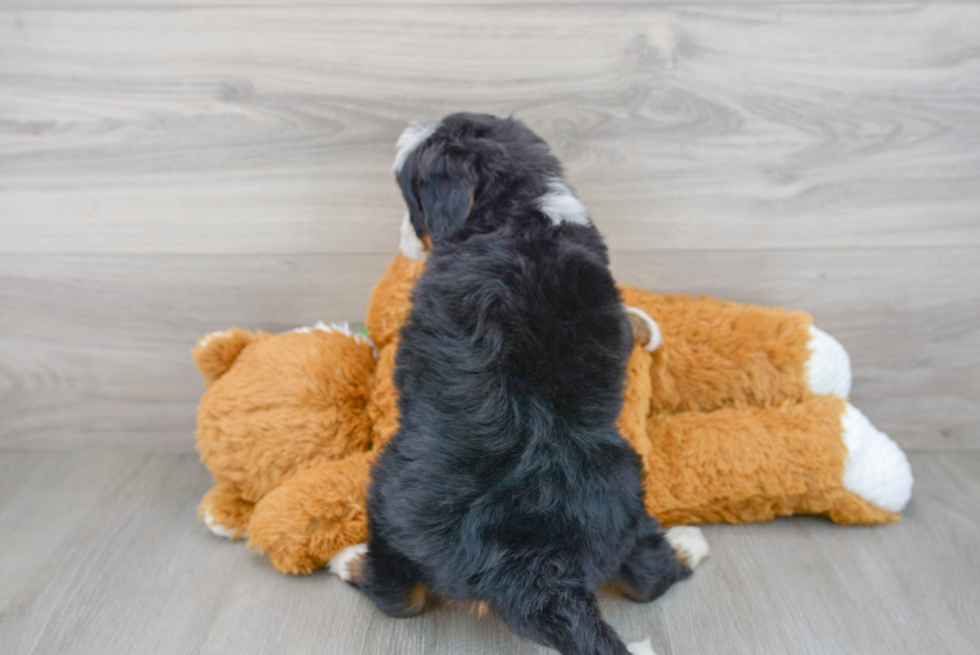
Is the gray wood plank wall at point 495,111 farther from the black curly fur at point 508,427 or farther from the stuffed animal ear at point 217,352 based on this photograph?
the black curly fur at point 508,427

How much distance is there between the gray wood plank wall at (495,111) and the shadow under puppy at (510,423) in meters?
0.37

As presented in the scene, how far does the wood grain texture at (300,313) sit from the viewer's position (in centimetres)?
147

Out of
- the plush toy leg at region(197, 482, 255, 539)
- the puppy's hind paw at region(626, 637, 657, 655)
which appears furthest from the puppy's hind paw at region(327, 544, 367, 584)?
the puppy's hind paw at region(626, 637, 657, 655)

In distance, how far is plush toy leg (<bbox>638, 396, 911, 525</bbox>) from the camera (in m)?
1.26

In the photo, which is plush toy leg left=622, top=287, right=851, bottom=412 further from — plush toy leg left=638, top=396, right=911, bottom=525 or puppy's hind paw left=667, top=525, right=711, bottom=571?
puppy's hind paw left=667, top=525, right=711, bottom=571

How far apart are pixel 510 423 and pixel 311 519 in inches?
17.6

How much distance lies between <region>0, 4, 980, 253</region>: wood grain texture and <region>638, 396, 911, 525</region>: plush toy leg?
1.27 feet

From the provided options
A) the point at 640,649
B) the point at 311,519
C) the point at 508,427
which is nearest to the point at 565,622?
the point at 640,649

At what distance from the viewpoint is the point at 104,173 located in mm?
1445

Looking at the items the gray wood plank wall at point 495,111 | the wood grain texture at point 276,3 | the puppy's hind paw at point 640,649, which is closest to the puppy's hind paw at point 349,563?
the puppy's hind paw at point 640,649

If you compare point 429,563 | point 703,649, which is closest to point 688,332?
point 703,649

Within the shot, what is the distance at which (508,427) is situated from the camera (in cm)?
95

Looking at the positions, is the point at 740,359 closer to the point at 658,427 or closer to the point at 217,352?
the point at 658,427

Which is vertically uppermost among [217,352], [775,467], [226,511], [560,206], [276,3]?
[276,3]
